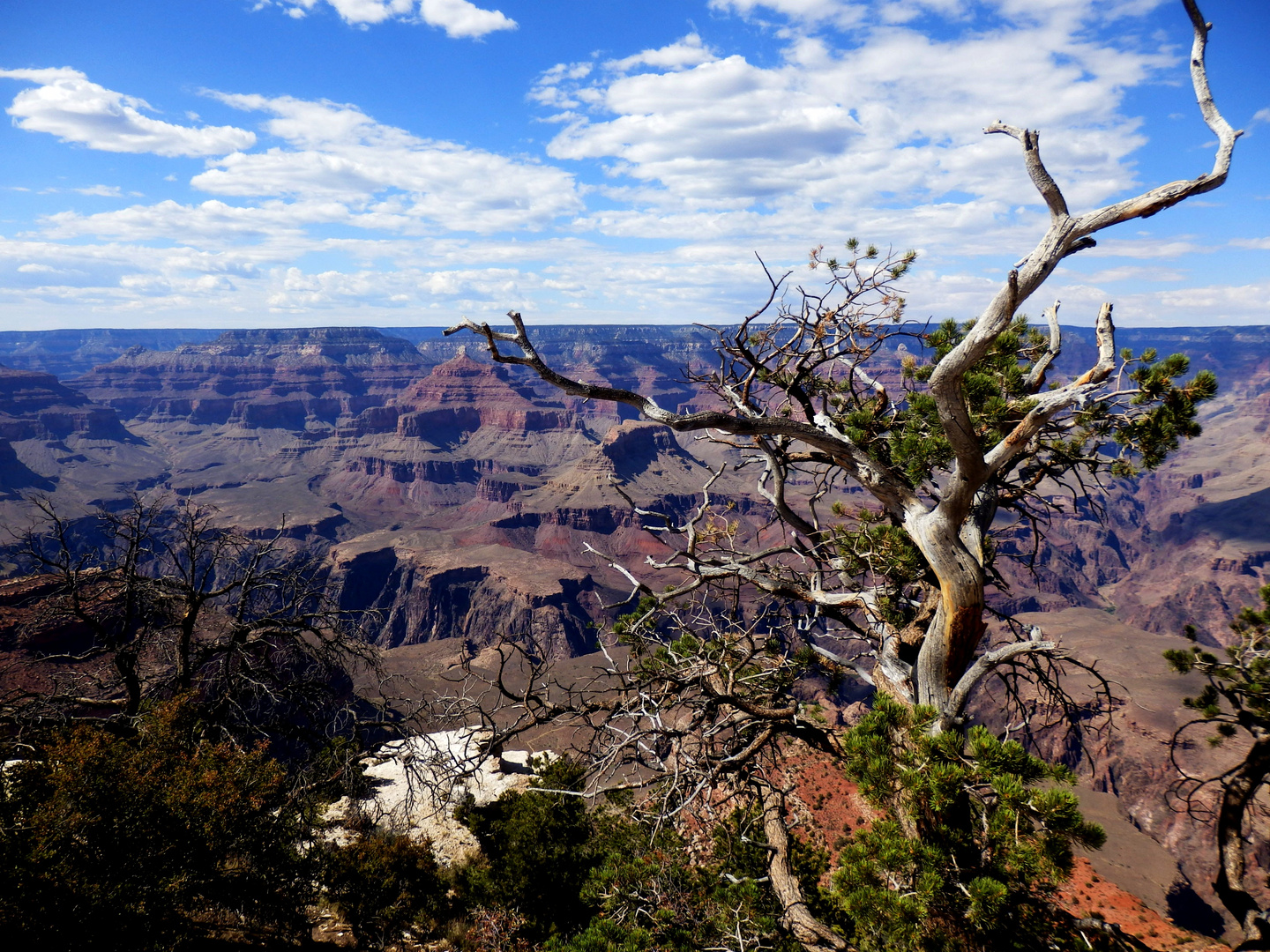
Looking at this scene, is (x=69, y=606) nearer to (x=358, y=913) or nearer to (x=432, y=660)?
(x=358, y=913)

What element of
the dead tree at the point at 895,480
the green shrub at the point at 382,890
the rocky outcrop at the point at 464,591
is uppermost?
the dead tree at the point at 895,480

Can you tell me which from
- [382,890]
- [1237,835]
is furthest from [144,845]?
[1237,835]

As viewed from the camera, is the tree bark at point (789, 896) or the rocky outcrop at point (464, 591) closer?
the tree bark at point (789, 896)

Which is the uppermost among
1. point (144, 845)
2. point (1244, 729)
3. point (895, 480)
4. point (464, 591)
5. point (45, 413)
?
point (895, 480)

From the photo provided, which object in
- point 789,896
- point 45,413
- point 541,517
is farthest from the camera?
point 45,413

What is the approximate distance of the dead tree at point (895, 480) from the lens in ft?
12.6

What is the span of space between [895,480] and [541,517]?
377 feet

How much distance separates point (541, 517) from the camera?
118 metres

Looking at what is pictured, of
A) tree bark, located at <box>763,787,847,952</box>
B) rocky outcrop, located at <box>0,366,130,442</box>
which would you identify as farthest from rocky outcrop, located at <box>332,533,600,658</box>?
rocky outcrop, located at <box>0,366,130,442</box>

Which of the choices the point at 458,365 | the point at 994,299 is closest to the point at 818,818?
the point at 994,299

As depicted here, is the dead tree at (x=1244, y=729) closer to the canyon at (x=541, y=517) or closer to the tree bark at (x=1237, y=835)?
the tree bark at (x=1237, y=835)

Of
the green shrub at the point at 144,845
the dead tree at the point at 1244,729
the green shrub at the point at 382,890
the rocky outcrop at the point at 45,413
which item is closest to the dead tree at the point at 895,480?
the dead tree at the point at 1244,729

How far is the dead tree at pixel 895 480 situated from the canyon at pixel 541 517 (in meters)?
32.1

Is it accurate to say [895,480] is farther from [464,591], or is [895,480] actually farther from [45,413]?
[45,413]
